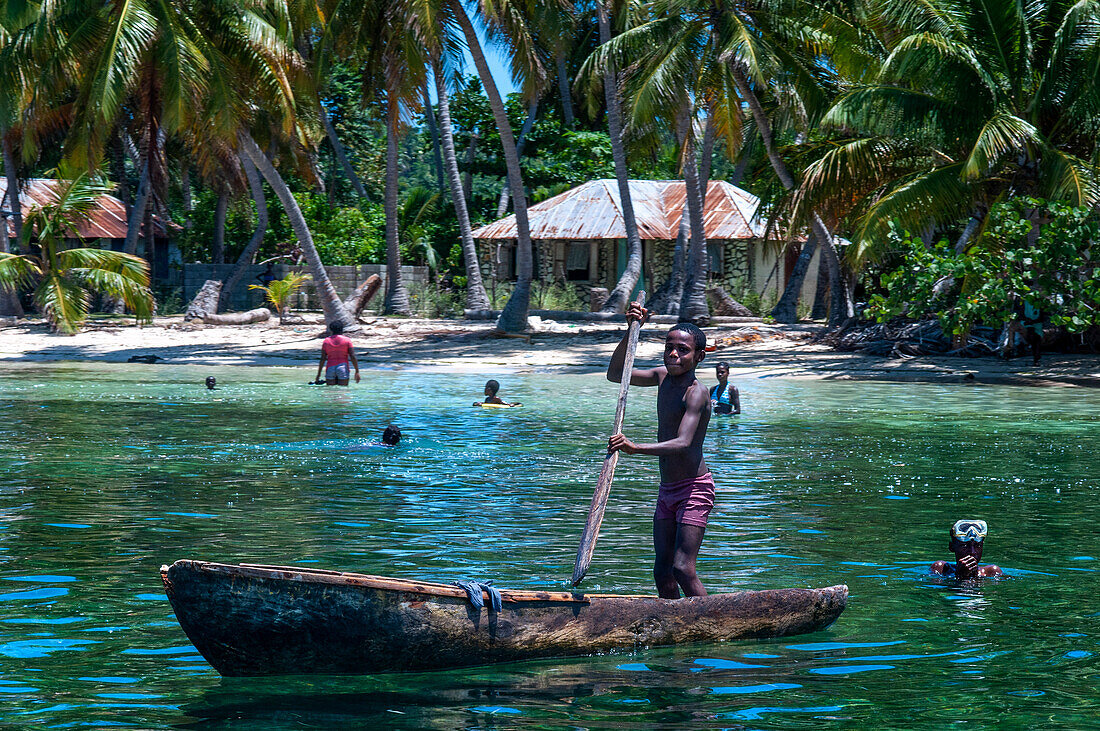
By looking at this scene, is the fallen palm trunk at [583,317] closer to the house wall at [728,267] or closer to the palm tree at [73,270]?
the house wall at [728,267]

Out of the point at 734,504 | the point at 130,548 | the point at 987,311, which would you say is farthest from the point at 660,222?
the point at 130,548

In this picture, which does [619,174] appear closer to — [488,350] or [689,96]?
[689,96]

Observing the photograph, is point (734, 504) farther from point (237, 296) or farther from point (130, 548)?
point (237, 296)

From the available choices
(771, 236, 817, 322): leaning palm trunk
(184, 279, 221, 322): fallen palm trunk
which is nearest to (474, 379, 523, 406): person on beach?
(771, 236, 817, 322): leaning palm trunk

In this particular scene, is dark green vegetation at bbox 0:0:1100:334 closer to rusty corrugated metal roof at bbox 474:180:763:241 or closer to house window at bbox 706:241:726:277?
rusty corrugated metal roof at bbox 474:180:763:241

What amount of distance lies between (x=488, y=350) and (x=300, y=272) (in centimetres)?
1125

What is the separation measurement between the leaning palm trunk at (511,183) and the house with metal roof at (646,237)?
7173mm

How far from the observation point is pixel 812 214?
90.9 feet

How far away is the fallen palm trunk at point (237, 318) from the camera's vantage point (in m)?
35.7

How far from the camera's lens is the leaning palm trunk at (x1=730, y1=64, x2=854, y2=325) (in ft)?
93.9

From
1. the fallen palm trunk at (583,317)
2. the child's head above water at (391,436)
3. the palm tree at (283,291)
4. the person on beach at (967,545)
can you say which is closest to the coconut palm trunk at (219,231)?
the palm tree at (283,291)

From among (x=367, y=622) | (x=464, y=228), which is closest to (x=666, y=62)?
(x=464, y=228)

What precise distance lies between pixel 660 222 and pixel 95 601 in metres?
33.2

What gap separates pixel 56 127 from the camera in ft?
116
